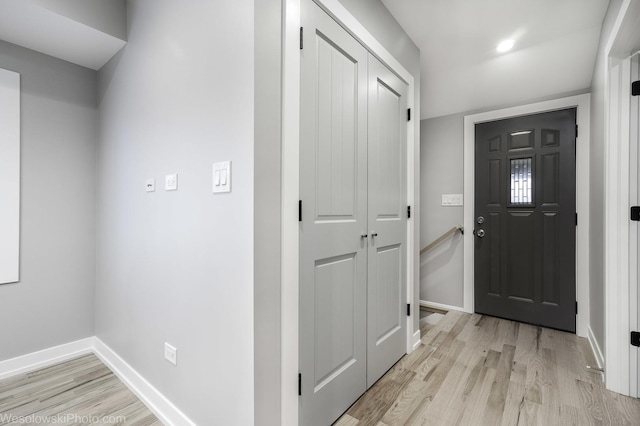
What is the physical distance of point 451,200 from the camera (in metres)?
3.28

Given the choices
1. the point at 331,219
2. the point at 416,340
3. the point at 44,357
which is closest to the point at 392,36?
the point at 331,219

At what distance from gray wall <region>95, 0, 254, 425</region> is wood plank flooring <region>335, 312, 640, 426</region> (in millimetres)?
804

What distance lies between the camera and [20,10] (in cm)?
163

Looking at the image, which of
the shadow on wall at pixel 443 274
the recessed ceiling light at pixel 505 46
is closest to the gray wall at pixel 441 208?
the shadow on wall at pixel 443 274

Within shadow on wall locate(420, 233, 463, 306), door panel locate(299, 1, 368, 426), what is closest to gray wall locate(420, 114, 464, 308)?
shadow on wall locate(420, 233, 463, 306)

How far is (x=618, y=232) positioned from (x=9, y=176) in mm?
3961

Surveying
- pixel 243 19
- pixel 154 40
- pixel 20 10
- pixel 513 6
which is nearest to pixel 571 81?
pixel 513 6

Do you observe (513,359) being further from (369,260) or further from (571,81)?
(571,81)

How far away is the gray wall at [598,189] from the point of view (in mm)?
1943

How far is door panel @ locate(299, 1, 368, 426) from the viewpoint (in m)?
1.33

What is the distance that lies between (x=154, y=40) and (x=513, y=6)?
220 centimetres

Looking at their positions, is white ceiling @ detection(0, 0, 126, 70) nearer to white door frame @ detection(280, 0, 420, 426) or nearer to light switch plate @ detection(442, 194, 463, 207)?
white door frame @ detection(280, 0, 420, 426)

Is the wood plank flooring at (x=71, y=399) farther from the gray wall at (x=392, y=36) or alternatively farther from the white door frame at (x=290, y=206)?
the gray wall at (x=392, y=36)

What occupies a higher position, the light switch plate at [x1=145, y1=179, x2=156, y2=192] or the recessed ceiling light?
the recessed ceiling light
